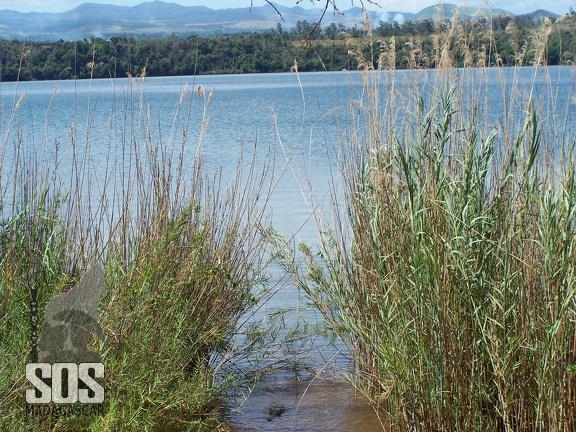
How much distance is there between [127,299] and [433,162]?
5.46 ft

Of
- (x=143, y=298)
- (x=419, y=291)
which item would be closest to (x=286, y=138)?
(x=143, y=298)

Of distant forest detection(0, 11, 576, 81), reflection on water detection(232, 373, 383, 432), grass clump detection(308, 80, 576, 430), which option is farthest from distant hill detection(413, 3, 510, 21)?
reflection on water detection(232, 373, 383, 432)

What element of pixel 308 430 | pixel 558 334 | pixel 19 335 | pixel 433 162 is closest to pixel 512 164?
pixel 433 162

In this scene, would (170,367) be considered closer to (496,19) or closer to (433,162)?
(433,162)

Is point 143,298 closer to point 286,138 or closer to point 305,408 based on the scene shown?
point 305,408

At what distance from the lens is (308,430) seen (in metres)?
4.54

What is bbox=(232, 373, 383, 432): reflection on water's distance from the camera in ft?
15.1

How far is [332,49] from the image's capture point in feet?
26.4

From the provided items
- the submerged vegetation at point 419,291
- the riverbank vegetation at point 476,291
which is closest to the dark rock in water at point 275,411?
the submerged vegetation at point 419,291

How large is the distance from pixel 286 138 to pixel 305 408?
40.4 feet

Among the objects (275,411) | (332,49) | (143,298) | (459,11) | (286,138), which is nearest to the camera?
(143,298)

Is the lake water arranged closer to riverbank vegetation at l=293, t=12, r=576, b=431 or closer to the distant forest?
the distant forest

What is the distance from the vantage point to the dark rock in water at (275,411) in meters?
4.76

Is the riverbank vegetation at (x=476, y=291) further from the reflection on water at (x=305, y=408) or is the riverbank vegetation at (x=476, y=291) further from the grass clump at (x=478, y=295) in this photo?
the reflection on water at (x=305, y=408)
